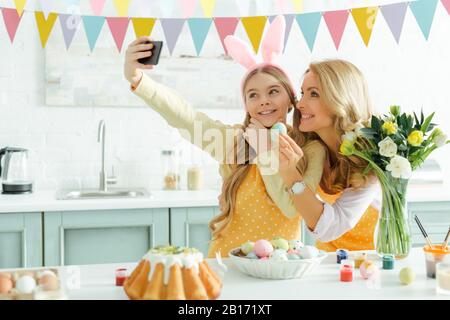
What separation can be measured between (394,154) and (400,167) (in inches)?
1.6

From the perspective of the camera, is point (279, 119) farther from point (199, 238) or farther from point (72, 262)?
point (72, 262)

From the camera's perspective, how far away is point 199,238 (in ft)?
9.48

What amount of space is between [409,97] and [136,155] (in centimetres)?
188

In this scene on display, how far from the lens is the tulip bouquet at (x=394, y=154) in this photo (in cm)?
155

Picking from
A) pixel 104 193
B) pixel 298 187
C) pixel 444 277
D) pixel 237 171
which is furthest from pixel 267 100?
pixel 104 193

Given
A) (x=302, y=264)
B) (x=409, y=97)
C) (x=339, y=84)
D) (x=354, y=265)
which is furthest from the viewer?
(x=409, y=97)

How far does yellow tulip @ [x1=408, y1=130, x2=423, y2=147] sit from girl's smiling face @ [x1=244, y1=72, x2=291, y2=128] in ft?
1.59

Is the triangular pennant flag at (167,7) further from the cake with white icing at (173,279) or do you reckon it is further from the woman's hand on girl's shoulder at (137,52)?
the cake with white icing at (173,279)

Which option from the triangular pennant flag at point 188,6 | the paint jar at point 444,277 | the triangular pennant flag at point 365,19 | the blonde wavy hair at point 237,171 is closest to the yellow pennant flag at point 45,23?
the triangular pennant flag at point 188,6

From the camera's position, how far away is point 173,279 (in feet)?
3.62

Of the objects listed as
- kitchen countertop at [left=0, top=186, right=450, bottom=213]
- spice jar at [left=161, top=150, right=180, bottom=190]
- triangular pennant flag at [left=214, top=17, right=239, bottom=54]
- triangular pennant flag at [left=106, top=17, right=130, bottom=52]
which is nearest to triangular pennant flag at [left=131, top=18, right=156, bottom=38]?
triangular pennant flag at [left=106, top=17, right=130, bottom=52]

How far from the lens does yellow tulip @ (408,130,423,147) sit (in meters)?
1.53

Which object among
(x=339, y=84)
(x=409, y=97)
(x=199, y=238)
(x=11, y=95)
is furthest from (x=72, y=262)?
(x=409, y=97)

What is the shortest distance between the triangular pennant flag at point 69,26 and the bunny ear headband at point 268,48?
4.64ft
